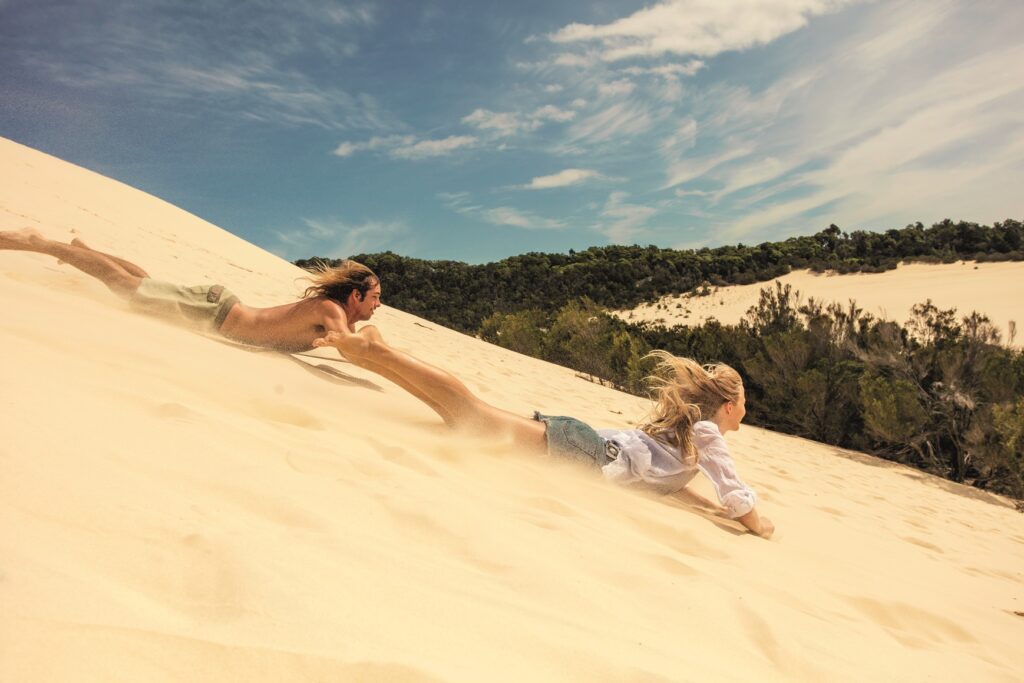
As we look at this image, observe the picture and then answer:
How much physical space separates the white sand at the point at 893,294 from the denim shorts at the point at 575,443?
2369 centimetres

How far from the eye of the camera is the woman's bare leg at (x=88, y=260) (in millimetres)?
3799

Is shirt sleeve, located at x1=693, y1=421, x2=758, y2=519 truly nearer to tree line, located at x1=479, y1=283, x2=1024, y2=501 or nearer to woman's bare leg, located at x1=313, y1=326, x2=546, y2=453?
woman's bare leg, located at x1=313, y1=326, x2=546, y2=453

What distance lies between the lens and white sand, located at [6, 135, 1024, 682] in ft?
3.27

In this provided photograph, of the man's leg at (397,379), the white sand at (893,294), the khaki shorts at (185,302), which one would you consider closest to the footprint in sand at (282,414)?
the man's leg at (397,379)

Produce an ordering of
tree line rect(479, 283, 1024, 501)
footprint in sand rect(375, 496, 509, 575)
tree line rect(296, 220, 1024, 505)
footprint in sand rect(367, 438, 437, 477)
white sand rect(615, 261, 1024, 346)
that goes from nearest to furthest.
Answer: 1. footprint in sand rect(375, 496, 509, 575)
2. footprint in sand rect(367, 438, 437, 477)
3. tree line rect(479, 283, 1024, 501)
4. tree line rect(296, 220, 1024, 505)
5. white sand rect(615, 261, 1024, 346)

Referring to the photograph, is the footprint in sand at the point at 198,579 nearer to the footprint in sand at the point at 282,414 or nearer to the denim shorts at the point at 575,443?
the footprint in sand at the point at 282,414

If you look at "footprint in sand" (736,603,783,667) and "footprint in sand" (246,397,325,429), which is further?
"footprint in sand" (246,397,325,429)

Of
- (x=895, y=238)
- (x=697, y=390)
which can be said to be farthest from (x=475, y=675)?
(x=895, y=238)

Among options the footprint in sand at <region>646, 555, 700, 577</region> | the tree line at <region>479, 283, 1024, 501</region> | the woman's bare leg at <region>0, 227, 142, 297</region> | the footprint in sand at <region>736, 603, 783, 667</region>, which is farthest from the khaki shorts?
the tree line at <region>479, 283, 1024, 501</region>

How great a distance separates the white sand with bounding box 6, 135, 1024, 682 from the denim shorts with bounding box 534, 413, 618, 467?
0.11 m

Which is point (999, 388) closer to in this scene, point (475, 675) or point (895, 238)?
point (475, 675)

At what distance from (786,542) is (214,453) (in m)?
2.71

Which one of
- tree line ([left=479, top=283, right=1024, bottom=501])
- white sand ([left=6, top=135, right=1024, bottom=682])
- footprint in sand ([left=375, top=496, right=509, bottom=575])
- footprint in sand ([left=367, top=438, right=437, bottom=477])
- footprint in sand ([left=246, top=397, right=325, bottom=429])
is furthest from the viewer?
tree line ([left=479, top=283, right=1024, bottom=501])

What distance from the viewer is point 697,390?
131 inches
